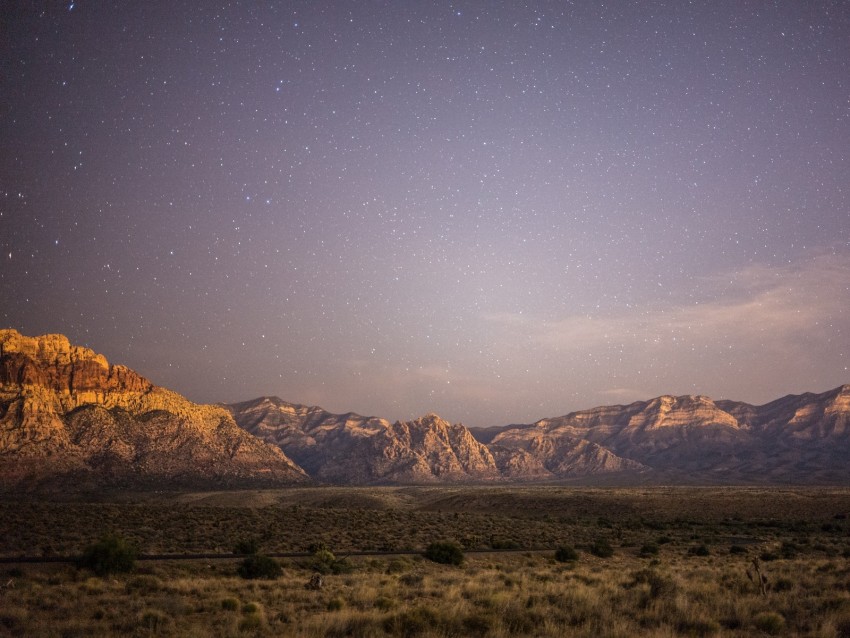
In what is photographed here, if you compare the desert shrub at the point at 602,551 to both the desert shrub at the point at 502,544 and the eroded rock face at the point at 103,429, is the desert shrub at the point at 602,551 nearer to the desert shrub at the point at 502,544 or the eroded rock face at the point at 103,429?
the desert shrub at the point at 502,544

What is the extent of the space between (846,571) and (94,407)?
15661cm

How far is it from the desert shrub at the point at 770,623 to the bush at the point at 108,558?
2183 cm

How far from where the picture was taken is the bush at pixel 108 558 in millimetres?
21297

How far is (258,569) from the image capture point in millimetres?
22484

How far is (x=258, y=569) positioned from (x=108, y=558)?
19.1ft

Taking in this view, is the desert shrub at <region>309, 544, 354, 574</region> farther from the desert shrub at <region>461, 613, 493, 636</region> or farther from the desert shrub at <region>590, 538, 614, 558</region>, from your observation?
the desert shrub at <region>590, 538, 614, 558</region>

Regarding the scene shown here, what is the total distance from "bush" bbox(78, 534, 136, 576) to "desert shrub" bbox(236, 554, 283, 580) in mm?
4386

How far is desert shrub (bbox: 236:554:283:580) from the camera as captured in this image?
22312mm

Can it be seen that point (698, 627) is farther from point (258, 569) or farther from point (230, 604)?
point (258, 569)

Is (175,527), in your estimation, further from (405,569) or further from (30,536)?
(405,569)

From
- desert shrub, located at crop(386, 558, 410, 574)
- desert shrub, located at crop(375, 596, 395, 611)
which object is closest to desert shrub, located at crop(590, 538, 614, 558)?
desert shrub, located at crop(386, 558, 410, 574)

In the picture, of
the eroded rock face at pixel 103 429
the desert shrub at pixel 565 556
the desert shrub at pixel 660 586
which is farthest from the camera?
the eroded rock face at pixel 103 429

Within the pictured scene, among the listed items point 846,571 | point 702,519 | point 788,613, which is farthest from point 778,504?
point 788,613

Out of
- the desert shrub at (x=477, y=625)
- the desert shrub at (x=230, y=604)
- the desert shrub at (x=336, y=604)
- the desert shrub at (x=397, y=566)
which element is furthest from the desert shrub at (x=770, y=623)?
the desert shrub at (x=397, y=566)
